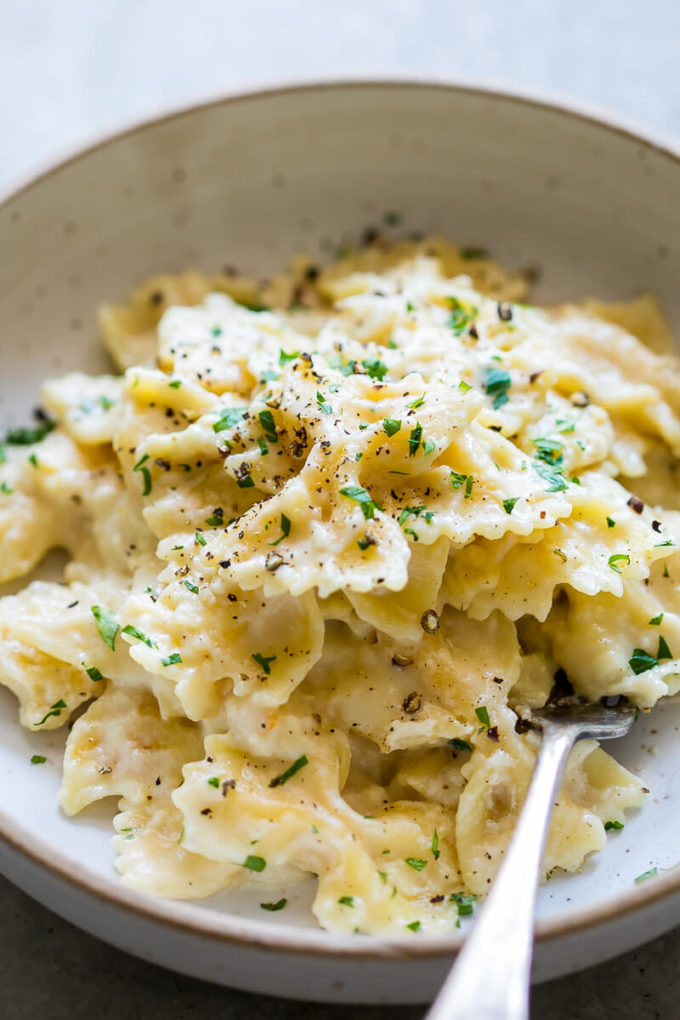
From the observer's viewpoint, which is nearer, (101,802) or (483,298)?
(101,802)

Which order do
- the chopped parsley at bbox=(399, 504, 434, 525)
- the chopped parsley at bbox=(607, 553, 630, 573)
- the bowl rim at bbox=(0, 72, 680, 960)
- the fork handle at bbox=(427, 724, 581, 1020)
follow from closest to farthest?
the fork handle at bbox=(427, 724, 581, 1020)
the bowl rim at bbox=(0, 72, 680, 960)
the chopped parsley at bbox=(399, 504, 434, 525)
the chopped parsley at bbox=(607, 553, 630, 573)

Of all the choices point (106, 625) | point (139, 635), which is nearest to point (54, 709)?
point (106, 625)

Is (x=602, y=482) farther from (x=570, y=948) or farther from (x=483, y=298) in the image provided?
(x=570, y=948)

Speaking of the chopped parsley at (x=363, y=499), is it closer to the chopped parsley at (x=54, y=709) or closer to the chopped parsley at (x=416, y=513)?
the chopped parsley at (x=416, y=513)

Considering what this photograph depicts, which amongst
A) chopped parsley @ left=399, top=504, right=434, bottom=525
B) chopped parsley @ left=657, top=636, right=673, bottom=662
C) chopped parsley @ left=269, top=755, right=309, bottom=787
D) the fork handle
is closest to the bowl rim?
the fork handle

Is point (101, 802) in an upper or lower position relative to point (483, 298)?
lower

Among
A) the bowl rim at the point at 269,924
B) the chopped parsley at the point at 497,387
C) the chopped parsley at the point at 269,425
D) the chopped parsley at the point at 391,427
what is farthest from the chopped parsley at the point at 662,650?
the chopped parsley at the point at 269,425

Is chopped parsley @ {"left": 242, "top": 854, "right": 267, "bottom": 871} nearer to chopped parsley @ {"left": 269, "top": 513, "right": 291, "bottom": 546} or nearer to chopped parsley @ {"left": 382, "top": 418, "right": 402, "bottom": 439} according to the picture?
chopped parsley @ {"left": 269, "top": 513, "right": 291, "bottom": 546}

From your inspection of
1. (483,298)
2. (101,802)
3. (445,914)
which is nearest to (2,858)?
(101,802)
